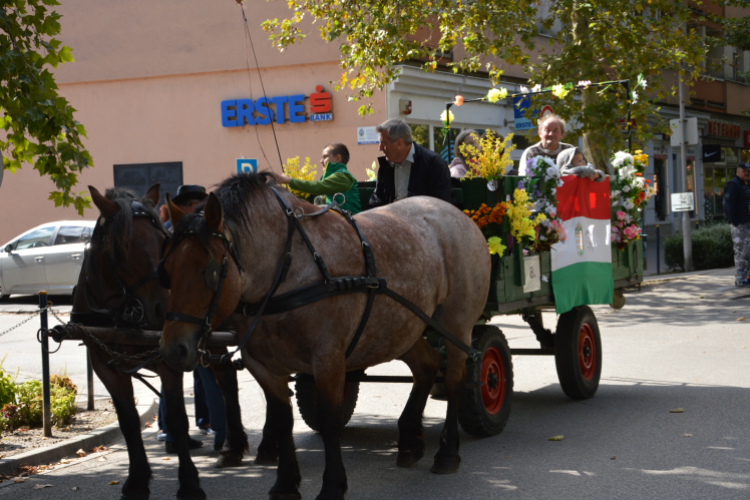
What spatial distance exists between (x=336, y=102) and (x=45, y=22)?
13.5 m

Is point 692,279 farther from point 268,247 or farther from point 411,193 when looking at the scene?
point 268,247

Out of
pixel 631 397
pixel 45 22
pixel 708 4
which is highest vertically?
pixel 708 4

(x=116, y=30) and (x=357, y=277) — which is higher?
(x=116, y=30)

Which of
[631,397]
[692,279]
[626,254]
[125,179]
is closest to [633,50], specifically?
[692,279]

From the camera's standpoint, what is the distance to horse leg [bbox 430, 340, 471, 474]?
5.06 meters

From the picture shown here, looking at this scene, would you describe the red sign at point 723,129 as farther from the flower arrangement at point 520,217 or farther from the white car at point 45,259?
the flower arrangement at point 520,217

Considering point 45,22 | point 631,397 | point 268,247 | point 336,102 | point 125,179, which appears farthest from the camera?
point 125,179

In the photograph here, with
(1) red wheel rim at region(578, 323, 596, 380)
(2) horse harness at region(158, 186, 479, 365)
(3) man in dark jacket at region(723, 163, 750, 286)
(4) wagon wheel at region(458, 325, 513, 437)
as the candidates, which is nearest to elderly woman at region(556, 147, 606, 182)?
(1) red wheel rim at region(578, 323, 596, 380)

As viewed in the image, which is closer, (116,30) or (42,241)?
(42,241)

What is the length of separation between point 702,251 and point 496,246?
49.2ft

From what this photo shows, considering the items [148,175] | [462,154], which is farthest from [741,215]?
[148,175]

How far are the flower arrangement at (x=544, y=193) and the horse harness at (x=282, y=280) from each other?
2.27m

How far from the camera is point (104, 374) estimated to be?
4594 mm

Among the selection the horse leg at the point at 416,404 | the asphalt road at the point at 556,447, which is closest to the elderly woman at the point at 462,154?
the asphalt road at the point at 556,447
